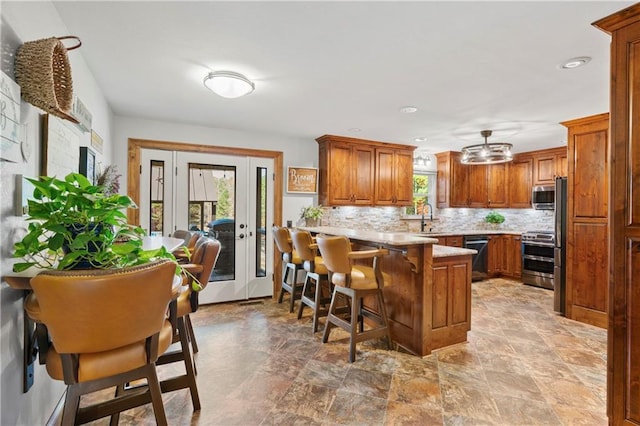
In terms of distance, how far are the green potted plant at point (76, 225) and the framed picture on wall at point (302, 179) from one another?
338cm

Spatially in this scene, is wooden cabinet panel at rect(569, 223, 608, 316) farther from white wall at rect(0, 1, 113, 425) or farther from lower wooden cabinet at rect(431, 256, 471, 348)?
white wall at rect(0, 1, 113, 425)

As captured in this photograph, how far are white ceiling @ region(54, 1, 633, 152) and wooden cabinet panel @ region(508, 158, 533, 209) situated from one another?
2.45 metres

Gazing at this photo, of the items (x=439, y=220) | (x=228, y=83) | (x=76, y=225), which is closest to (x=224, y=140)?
(x=228, y=83)

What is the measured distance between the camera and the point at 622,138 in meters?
1.73

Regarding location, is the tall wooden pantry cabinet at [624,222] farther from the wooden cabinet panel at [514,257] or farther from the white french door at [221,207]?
the wooden cabinet panel at [514,257]

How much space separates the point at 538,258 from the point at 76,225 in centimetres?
619

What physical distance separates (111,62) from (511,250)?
6585 millimetres

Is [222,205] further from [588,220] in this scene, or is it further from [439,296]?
[588,220]

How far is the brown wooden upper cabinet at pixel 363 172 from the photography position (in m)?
4.80

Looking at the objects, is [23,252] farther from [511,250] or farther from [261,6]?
[511,250]

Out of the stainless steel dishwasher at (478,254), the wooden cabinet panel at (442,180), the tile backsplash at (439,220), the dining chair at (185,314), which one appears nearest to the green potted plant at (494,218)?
the tile backsplash at (439,220)

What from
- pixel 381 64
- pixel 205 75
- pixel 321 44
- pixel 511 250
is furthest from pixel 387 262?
pixel 511 250

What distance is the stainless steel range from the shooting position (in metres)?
5.16

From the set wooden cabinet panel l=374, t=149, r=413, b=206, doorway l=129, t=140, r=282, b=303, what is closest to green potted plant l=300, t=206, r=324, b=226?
doorway l=129, t=140, r=282, b=303
